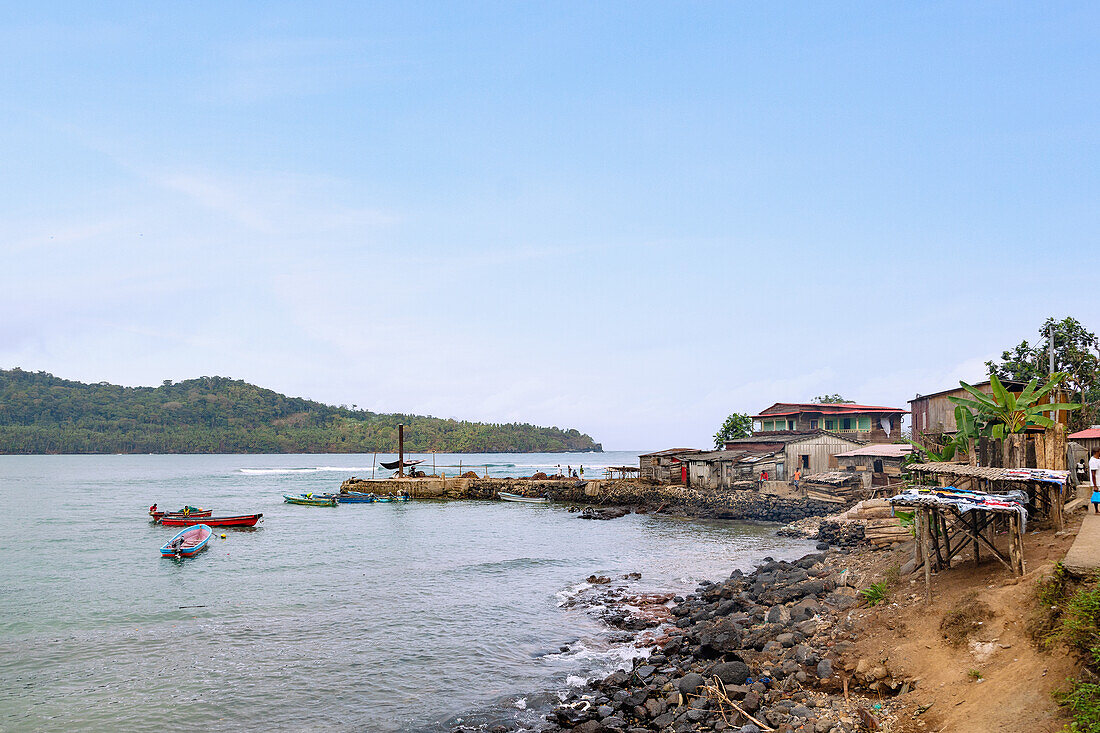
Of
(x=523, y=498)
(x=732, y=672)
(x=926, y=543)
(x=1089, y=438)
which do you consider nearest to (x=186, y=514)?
(x=523, y=498)

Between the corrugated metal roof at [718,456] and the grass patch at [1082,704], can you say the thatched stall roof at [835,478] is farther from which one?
the grass patch at [1082,704]

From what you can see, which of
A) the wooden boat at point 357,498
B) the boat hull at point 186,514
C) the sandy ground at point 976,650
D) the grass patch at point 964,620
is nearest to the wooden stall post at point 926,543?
the sandy ground at point 976,650

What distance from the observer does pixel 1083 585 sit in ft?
29.0

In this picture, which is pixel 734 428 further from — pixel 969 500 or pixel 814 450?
pixel 969 500

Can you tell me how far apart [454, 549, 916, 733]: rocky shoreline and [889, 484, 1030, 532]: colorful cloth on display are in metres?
2.69

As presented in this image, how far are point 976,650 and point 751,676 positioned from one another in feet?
12.2

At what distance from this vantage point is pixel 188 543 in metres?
34.8

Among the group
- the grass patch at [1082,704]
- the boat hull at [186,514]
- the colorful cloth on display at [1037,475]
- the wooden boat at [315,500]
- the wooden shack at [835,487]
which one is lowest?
the wooden boat at [315,500]

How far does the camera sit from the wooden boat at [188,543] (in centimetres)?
3384

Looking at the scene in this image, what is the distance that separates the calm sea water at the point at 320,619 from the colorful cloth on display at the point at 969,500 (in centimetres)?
807

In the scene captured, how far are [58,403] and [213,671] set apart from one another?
702ft

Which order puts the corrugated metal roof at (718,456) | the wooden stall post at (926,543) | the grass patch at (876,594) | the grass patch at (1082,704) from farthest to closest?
1. the corrugated metal roof at (718,456)
2. the grass patch at (876,594)
3. the wooden stall post at (926,543)
4. the grass patch at (1082,704)

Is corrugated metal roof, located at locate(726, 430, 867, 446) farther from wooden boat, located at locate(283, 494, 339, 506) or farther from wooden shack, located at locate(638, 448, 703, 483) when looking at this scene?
wooden boat, located at locate(283, 494, 339, 506)

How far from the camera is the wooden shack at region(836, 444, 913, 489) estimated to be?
140 ft
